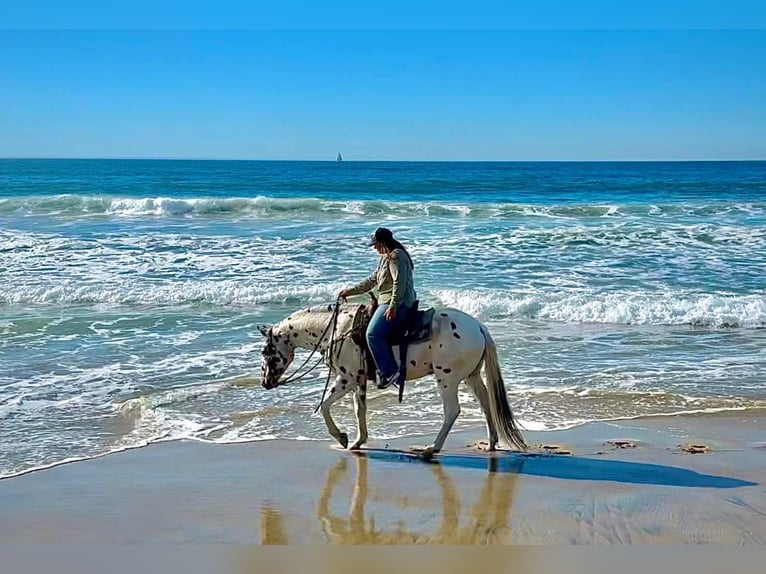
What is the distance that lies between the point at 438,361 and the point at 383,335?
1.70ft

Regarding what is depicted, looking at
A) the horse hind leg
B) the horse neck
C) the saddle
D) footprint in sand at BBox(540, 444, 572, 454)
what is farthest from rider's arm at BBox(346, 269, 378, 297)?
footprint in sand at BBox(540, 444, 572, 454)

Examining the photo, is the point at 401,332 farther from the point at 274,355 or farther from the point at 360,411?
the point at 274,355

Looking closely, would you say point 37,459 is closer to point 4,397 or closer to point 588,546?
point 4,397

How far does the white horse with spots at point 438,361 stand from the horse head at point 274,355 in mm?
30

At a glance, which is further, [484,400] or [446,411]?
[484,400]

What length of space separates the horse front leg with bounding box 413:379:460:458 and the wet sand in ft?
0.43

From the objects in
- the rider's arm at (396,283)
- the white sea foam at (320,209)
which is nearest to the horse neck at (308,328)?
the rider's arm at (396,283)

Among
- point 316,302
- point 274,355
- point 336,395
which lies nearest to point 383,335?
point 336,395

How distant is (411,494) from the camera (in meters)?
5.91

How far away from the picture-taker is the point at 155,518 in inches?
212

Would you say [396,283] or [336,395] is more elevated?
[396,283]

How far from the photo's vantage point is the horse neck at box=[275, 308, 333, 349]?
721 centimetres

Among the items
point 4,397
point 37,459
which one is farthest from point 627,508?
point 4,397

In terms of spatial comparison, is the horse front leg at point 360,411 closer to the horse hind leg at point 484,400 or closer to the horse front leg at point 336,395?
the horse front leg at point 336,395
